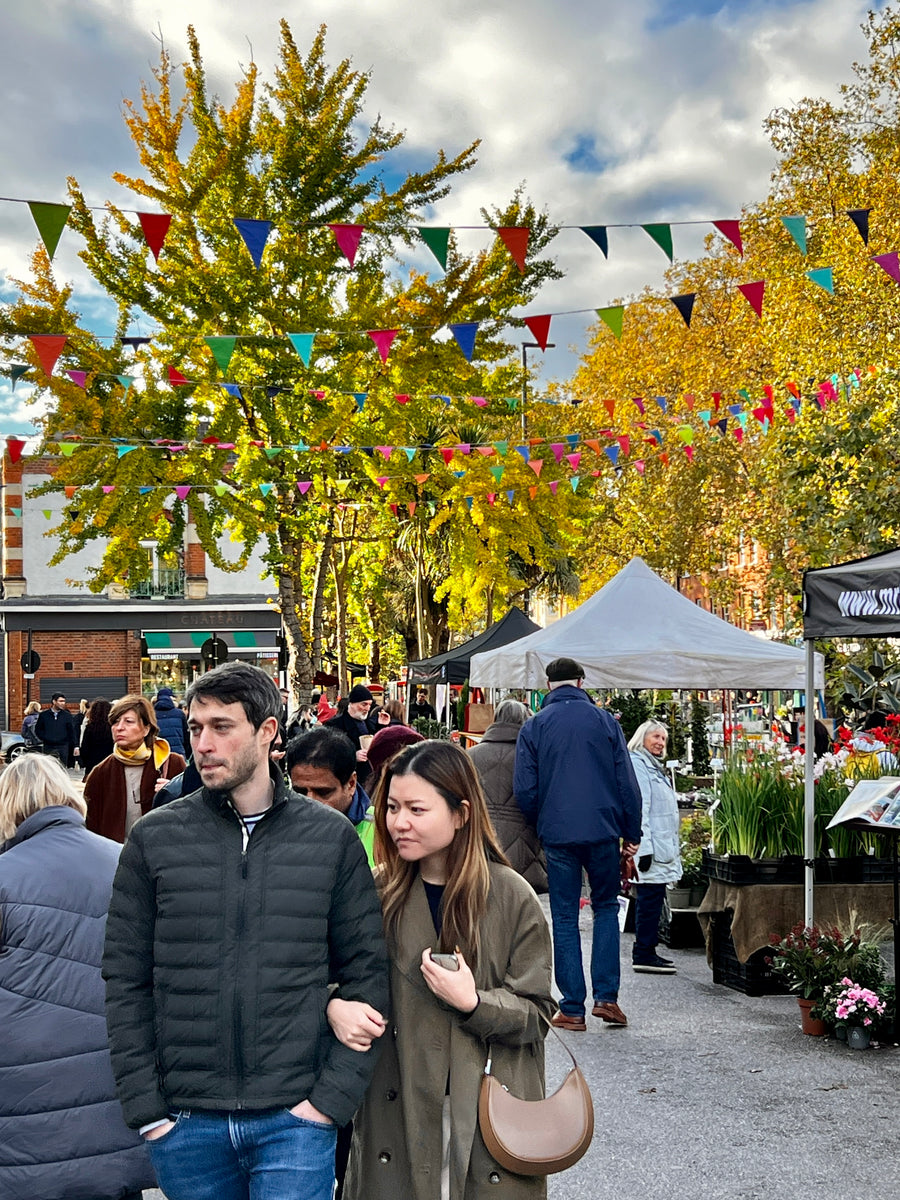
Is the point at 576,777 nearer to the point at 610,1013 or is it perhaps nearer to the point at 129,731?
the point at 610,1013

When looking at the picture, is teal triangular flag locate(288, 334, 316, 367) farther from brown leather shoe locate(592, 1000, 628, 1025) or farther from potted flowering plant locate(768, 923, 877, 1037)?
potted flowering plant locate(768, 923, 877, 1037)

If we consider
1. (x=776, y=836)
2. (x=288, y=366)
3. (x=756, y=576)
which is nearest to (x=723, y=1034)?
(x=776, y=836)

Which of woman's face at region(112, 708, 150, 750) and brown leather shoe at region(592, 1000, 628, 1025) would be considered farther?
brown leather shoe at region(592, 1000, 628, 1025)

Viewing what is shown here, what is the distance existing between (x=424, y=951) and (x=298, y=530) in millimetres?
18382

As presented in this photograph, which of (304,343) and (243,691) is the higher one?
(304,343)

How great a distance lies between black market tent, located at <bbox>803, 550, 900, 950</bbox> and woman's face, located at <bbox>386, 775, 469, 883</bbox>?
4007mm

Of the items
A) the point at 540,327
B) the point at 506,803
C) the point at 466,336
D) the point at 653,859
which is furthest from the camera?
the point at 466,336

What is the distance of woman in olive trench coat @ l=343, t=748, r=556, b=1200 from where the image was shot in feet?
10.0

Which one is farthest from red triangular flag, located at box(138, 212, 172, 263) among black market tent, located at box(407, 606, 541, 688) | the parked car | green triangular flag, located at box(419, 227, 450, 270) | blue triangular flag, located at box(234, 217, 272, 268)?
the parked car

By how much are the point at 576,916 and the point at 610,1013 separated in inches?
23.2

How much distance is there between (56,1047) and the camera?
10.9 ft

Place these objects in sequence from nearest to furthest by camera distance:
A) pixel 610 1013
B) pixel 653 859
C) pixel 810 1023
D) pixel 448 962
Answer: pixel 448 962
pixel 810 1023
pixel 610 1013
pixel 653 859

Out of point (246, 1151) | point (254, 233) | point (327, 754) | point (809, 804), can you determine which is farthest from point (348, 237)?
point (246, 1151)

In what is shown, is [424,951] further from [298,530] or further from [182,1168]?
[298,530]
